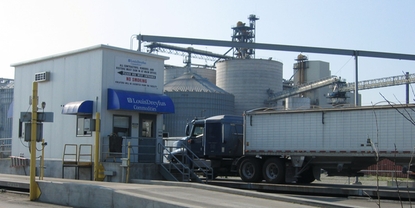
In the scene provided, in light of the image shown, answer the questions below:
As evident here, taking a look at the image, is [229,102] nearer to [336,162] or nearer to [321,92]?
[321,92]

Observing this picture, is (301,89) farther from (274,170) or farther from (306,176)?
(274,170)

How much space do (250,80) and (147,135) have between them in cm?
4699

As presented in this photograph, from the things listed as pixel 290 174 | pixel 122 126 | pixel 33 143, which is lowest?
pixel 290 174

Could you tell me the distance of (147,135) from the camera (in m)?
22.0

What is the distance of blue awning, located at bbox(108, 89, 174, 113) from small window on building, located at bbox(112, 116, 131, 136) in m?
0.88

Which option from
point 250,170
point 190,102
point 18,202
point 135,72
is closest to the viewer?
point 18,202

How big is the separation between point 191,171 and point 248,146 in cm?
310

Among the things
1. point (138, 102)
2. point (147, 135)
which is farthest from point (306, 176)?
point (138, 102)

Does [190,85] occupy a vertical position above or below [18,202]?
above

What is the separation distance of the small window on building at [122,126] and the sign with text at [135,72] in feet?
5.10

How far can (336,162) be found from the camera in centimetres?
1923

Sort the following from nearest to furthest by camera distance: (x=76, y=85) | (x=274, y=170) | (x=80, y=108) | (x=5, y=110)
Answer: (x=80, y=108) < (x=274, y=170) < (x=76, y=85) < (x=5, y=110)

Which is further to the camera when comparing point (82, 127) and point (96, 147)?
point (82, 127)

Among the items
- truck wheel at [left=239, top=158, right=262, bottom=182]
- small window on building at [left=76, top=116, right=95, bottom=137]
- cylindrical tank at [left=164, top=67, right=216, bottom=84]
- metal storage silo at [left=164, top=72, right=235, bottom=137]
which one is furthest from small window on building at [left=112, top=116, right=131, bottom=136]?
cylindrical tank at [left=164, top=67, right=216, bottom=84]
